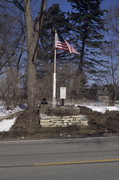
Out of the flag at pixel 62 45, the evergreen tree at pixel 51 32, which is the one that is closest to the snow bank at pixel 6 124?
the flag at pixel 62 45

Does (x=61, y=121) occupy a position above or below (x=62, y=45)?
below

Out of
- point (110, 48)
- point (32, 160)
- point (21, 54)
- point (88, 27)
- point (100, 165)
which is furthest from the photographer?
point (88, 27)

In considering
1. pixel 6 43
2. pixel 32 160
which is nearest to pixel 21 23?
pixel 6 43

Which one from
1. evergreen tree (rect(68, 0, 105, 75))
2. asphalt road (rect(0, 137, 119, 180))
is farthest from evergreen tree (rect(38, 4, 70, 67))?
asphalt road (rect(0, 137, 119, 180))

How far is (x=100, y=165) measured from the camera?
4.67 meters

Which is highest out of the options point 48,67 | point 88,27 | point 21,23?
point 88,27

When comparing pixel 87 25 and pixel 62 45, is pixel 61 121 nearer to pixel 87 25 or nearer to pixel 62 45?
pixel 62 45

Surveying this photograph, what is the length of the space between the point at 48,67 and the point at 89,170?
70.5ft

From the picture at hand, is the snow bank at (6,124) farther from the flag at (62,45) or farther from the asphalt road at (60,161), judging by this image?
the flag at (62,45)

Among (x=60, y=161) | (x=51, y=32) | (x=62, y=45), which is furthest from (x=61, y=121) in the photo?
(x=51, y=32)

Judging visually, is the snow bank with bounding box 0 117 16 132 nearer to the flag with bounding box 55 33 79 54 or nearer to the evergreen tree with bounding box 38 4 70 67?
the flag with bounding box 55 33 79 54

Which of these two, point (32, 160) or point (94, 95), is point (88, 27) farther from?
point (32, 160)

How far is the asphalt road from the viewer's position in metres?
4.10

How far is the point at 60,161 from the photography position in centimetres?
505
